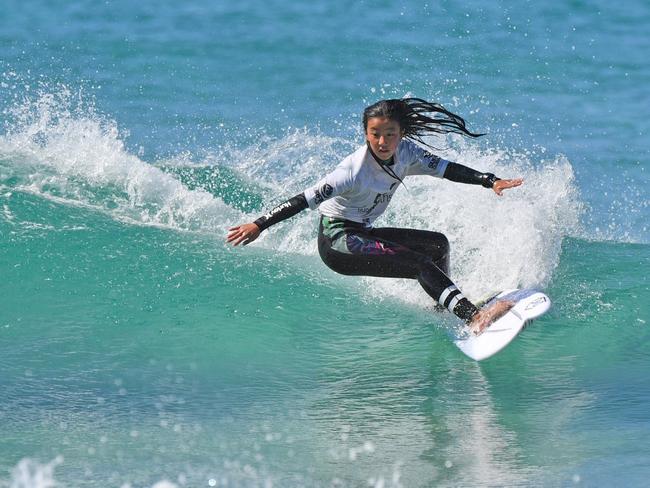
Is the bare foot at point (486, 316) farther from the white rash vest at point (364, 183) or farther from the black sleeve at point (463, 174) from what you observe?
the white rash vest at point (364, 183)

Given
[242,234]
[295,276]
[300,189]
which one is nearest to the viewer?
[242,234]

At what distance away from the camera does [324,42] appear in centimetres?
1590

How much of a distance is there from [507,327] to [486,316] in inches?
7.4

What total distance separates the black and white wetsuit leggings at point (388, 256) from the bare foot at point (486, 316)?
0.05 meters

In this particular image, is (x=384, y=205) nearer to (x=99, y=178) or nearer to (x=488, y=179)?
(x=488, y=179)

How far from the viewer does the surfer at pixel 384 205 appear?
6590 mm

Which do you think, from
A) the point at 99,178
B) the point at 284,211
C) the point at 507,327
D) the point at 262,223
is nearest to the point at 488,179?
the point at 507,327

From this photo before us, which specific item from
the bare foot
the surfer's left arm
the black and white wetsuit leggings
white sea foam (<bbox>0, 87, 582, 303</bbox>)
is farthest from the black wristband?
white sea foam (<bbox>0, 87, 582, 303</bbox>)

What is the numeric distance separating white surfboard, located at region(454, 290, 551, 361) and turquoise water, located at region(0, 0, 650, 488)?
0.14 meters

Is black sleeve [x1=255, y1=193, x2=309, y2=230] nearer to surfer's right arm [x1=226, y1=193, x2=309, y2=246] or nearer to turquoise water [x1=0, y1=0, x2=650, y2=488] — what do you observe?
surfer's right arm [x1=226, y1=193, x2=309, y2=246]

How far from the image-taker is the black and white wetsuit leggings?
266 inches

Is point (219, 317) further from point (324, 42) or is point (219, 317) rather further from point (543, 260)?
point (324, 42)

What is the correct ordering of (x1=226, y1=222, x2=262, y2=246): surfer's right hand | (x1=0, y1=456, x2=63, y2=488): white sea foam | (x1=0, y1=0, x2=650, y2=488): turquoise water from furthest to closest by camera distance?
(x1=226, y1=222, x2=262, y2=246): surfer's right hand → (x1=0, y1=0, x2=650, y2=488): turquoise water → (x1=0, y1=456, x2=63, y2=488): white sea foam

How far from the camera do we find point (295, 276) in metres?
8.29
